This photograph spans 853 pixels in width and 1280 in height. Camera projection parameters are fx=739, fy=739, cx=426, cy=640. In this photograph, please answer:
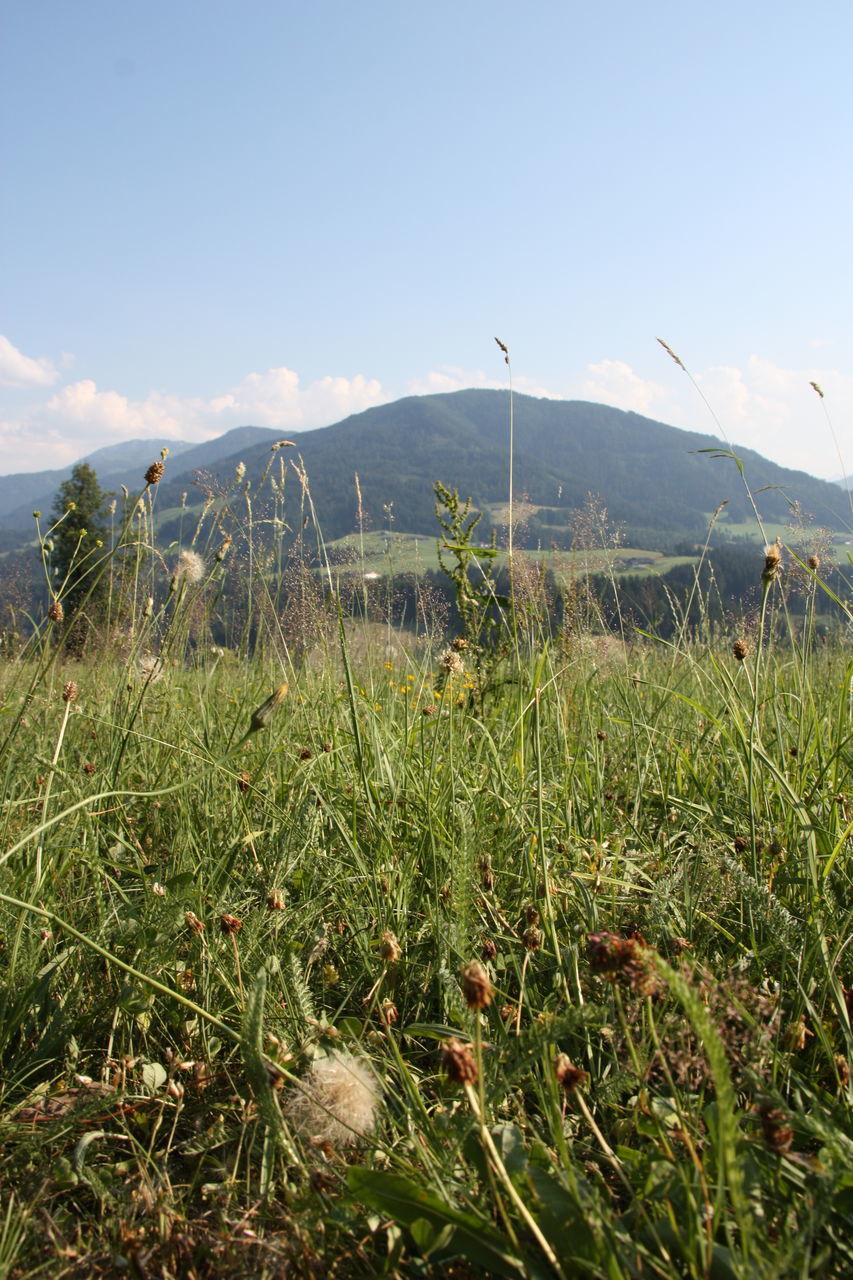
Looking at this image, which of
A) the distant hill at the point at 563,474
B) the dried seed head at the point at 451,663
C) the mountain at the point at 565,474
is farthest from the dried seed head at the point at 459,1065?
the mountain at the point at 565,474

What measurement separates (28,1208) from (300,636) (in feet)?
8.49

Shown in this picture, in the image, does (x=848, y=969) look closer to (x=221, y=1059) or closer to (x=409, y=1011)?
(x=409, y=1011)

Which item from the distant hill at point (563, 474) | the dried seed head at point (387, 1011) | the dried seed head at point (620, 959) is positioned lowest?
the dried seed head at point (387, 1011)

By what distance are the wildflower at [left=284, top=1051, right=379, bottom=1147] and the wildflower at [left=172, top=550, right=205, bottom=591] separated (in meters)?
1.32

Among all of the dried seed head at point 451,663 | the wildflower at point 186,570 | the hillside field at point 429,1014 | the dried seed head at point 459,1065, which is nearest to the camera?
the dried seed head at point 459,1065

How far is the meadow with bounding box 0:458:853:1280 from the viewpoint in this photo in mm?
757

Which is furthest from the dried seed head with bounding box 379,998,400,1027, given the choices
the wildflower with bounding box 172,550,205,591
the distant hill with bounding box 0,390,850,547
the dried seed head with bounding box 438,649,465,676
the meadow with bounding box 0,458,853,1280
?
the distant hill with bounding box 0,390,850,547

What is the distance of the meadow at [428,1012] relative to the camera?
76 cm

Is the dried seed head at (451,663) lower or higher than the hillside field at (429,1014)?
higher

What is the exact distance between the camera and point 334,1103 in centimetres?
97

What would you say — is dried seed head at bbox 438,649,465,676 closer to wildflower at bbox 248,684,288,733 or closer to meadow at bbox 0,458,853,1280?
meadow at bbox 0,458,853,1280

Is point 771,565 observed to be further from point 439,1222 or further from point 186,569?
point 186,569

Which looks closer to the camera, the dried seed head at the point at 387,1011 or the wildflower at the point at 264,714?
the dried seed head at the point at 387,1011

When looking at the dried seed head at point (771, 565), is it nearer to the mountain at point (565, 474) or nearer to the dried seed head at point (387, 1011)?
the dried seed head at point (387, 1011)
